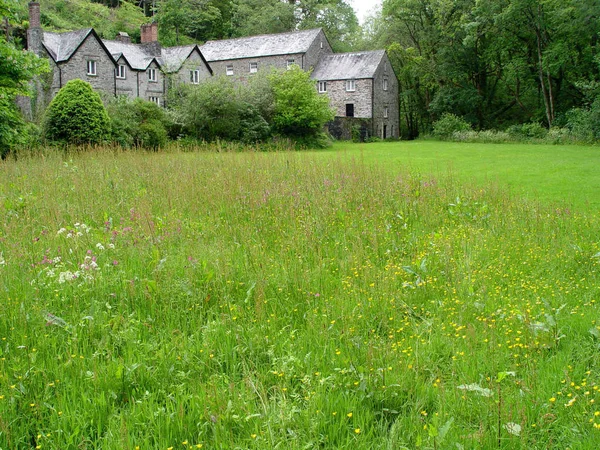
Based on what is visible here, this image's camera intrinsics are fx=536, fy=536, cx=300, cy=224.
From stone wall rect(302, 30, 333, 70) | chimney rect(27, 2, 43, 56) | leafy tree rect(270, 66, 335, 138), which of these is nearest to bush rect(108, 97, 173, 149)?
leafy tree rect(270, 66, 335, 138)

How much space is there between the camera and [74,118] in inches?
867

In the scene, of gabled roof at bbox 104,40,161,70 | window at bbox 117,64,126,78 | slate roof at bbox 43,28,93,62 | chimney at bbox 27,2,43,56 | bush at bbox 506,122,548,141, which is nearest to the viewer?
chimney at bbox 27,2,43,56

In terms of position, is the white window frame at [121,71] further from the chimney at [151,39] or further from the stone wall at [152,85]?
the chimney at [151,39]

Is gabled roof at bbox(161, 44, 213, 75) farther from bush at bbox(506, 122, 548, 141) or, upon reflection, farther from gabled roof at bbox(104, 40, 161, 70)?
bush at bbox(506, 122, 548, 141)

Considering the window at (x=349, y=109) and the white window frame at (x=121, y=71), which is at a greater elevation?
the white window frame at (x=121, y=71)

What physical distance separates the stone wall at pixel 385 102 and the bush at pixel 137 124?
25.0 m

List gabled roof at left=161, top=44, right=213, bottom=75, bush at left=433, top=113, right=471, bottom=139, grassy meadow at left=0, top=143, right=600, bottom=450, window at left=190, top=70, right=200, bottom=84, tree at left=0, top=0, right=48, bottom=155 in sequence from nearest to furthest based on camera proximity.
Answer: grassy meadow at left=0, top=143, right=600, bottom=450, tree at left=0, top=0, right=48, bottom=155, gabled roof at left=161, top=44, right=213, bottom=75, bush at left=433, top=113, right=471, bottom=139, window at left=190, top=70, right=200, bottom=84

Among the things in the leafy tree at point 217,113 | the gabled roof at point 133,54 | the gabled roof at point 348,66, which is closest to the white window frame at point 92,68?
the gabled roof at point 133,54

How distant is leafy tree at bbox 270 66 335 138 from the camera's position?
3453 cm

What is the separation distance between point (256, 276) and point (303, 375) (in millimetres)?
1917

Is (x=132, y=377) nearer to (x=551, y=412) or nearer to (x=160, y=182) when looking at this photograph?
(x=551, y=412)

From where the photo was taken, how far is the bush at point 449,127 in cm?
4403

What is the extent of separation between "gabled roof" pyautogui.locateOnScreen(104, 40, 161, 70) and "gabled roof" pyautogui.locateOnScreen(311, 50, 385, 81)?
14856mm

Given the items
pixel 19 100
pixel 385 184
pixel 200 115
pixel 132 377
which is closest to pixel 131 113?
pixel 200 115
